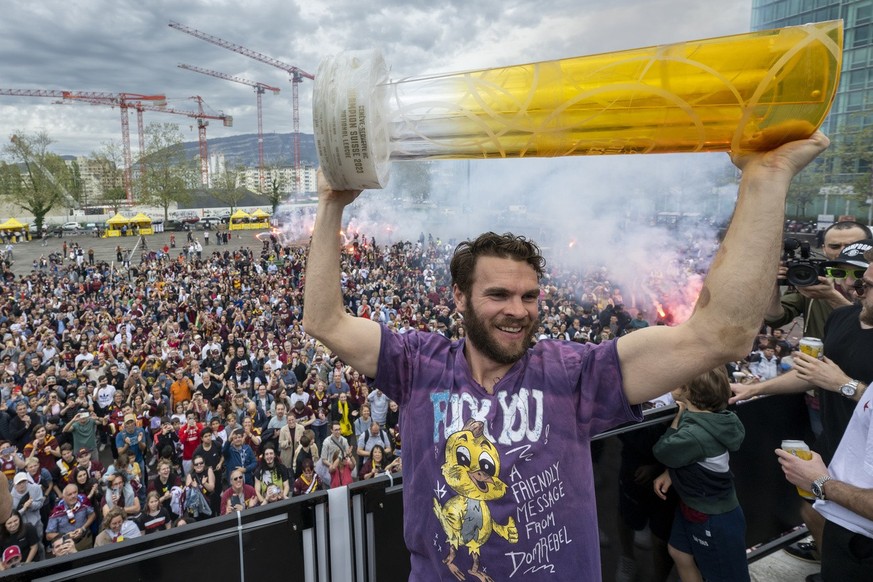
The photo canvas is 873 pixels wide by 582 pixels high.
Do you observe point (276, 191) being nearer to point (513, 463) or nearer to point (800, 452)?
point (800, 452)

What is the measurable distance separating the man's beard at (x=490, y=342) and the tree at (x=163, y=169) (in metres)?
65.0

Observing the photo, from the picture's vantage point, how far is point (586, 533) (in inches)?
59.8

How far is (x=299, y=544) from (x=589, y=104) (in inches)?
78.4

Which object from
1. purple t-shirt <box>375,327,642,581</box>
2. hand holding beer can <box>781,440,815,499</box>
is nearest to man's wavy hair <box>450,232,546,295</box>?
purple t-shirt <box>375,327,642,581</box>

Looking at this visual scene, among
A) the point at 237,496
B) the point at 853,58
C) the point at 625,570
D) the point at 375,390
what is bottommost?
the point at 237,496

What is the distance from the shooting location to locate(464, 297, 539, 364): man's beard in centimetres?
160

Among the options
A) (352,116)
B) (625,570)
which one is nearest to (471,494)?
(352,116)

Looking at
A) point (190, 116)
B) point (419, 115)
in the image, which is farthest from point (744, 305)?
point (190, 116)

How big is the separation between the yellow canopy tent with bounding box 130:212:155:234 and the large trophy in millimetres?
51642

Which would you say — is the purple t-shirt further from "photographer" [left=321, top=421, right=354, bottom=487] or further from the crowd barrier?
"photographer" [left=321, top=421, right=354, bottom=487]

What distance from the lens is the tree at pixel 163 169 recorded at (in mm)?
60281

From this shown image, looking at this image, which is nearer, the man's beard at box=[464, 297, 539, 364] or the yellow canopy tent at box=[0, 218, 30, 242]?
the man's beard at box=[464, 297, 539, 364]

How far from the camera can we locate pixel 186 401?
29.2ft

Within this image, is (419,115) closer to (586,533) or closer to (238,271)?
(586,533)
